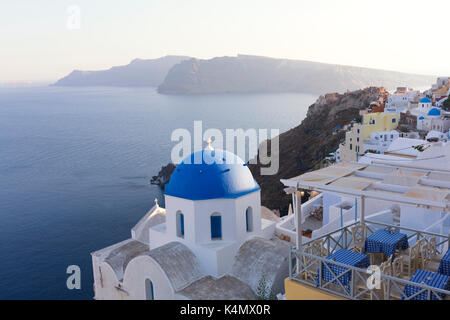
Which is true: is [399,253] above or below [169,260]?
above

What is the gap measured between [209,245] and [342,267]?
6768 millimetres

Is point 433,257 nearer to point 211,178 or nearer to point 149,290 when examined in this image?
point 211,178

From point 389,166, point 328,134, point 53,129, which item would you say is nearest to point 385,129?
point 328,134

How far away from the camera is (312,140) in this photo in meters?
59.3

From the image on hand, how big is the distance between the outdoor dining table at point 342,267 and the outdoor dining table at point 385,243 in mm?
597

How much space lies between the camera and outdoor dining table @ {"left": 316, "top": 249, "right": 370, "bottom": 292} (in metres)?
6.53

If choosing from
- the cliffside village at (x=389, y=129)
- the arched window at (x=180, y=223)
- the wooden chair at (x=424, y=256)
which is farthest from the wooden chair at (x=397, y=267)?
the cliffside village at (x=389, y=129)

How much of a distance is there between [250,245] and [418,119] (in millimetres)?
39004

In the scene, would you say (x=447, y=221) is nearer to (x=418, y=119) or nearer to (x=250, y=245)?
(x=250, y=245)

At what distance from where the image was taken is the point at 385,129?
148ft

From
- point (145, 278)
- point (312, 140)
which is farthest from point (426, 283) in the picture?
point (312, 140)

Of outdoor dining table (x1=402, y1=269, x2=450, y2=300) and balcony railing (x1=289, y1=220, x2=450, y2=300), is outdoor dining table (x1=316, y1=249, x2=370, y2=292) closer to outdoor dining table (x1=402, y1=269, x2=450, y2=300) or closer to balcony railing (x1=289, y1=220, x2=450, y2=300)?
balcony railing (x1=289, y1=220, x2=450, y2=300)

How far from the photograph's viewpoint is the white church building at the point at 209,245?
11.9 m

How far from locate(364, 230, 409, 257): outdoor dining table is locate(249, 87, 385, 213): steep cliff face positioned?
3652 cm
